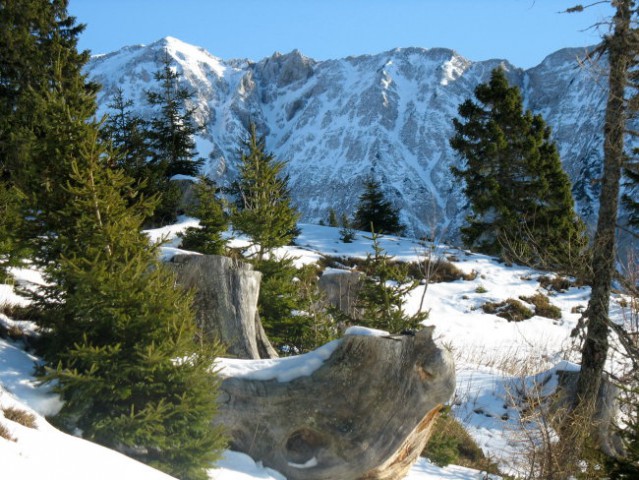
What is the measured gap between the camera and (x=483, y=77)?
625 feet

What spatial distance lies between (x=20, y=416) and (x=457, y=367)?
32.3 ft

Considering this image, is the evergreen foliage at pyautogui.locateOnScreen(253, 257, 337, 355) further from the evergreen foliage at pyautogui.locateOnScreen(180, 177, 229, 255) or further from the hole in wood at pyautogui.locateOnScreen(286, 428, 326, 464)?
the hole in wood at pyautogui.locateOnScreen(286, 428, 326, 464)

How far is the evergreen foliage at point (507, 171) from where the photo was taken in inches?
952

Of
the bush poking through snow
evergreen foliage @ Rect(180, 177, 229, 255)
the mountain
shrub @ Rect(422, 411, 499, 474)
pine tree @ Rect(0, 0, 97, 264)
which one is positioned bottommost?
shrub @ Rect(422, 411, 499, 474)

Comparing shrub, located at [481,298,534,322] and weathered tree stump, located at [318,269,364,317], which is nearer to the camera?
weathered tree stump, located at [318,269,364,317]

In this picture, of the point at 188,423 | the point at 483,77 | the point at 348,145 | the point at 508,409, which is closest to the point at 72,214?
the point at 188,423

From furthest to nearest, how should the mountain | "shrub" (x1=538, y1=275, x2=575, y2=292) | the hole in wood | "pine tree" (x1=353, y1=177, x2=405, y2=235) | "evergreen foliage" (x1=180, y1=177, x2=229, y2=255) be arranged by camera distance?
the mountain < "pine tree" (x1=353, y1=177, x2=405, y2=235) < "shrub" (x1=538, y1=275, x2=575, y2=292) < "evergreen foliage" (x1=180, y1=177, x2=229, y2=255) < the hole in wood

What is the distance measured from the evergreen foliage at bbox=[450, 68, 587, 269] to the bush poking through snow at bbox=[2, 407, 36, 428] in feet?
74.2

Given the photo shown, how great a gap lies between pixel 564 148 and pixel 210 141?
116889 millimetres

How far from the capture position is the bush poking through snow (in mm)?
4008

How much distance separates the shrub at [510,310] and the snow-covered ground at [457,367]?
1.11 ft

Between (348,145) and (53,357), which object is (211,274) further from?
(348,145)

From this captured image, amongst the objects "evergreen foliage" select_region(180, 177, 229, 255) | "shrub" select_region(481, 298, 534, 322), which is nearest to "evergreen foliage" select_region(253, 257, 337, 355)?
"evergreen foliage" select_region(180, 177, 229, 255)

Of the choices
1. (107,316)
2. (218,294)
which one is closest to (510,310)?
(218,294)
